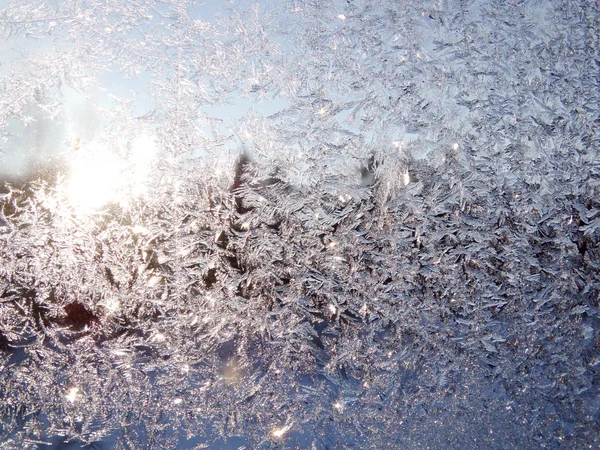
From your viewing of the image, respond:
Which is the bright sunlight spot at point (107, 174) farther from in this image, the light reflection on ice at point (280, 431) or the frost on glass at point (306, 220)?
the light reflection on ice at point (280, 431)

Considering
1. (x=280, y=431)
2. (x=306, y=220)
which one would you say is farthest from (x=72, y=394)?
(x=306, y=220)

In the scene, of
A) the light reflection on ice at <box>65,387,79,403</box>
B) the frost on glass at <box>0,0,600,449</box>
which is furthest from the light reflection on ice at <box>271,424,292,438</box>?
the light reflection on ice at <box>65,387,79,403</box>

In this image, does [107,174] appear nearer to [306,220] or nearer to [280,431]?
[306,220]

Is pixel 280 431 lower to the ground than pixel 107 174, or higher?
lower

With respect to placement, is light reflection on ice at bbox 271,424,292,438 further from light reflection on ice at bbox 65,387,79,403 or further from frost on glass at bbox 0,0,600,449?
light reflection on ice at bbox 65,387,79,403

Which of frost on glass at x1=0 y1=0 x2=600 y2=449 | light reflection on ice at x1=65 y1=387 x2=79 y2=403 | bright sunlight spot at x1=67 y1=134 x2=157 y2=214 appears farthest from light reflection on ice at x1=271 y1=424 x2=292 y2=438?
bright sunlight spot at x1=67 y1=134 x2=157 y2=214

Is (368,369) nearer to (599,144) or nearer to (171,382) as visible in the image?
(171,382)

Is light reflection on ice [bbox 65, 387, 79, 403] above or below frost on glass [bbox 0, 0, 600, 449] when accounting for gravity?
below

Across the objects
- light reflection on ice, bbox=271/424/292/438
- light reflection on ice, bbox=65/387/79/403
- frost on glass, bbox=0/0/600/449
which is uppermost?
frost on glass, bbox=0/0/600/449

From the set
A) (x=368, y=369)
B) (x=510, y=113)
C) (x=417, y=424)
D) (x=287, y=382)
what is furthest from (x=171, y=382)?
(x=510, y=113)
